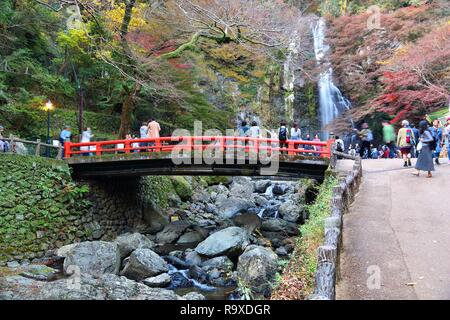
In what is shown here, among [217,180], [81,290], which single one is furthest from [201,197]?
[81,290]

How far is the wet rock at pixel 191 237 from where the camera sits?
14.7 metres

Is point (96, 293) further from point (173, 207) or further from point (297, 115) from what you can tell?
point (297, 115)

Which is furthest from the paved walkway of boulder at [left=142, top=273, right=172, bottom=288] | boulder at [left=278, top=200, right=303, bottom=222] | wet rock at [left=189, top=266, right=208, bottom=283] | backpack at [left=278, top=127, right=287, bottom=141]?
boulder at [left=278, top=200, right=303, bottom=222]

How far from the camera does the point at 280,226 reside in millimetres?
15438

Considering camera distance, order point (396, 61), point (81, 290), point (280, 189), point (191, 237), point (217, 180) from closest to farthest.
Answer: point (81, 290)
point (191, 237)
point (396, 61)
point (217, 180)
point (280, 189)

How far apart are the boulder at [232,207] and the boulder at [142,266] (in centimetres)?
666

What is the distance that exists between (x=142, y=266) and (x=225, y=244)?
2901 millimetres

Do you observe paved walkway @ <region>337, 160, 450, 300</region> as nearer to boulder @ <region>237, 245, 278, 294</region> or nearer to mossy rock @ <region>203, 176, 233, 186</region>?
boulder @ <region>237, 245, 278, 294</region>

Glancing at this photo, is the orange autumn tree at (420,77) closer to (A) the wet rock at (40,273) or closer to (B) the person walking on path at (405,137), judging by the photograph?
(B) the person walking on path at (405,137)

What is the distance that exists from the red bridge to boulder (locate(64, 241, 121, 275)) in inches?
140

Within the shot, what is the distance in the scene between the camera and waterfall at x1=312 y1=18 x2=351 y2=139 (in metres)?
27.5

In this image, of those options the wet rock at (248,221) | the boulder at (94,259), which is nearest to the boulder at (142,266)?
the boulder at (94,259)

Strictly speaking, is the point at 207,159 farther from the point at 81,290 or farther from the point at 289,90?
the point at 289,90
